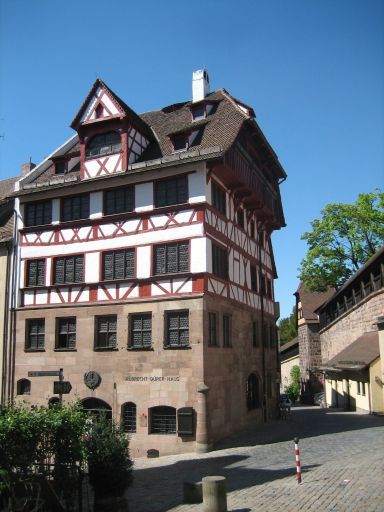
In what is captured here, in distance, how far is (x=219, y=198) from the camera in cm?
2353

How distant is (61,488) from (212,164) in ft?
46.9

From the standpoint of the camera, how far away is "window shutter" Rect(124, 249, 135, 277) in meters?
22.5

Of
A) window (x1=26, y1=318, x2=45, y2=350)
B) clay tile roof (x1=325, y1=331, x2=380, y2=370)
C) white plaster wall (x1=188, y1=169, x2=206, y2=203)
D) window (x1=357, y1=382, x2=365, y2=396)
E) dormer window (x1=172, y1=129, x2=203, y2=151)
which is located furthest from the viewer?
window (x1=357, y1=382, x2=365, y2=396)

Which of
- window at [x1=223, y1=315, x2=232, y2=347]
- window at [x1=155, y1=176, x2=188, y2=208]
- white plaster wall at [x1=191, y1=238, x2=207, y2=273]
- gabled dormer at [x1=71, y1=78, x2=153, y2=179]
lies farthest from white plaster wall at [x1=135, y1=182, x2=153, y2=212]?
window at [x1=223, y1=315, x2=232, y2=347]

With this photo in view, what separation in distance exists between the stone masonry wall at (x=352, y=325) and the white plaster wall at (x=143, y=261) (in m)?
14.2

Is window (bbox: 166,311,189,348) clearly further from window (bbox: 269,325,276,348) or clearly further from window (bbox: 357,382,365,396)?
window (bbox: 357,382,365,396)

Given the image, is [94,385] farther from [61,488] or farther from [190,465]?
[61,488]

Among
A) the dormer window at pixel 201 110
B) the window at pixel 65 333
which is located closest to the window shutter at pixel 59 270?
the window at pixel 65 333

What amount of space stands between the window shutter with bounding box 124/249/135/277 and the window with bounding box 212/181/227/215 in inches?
159

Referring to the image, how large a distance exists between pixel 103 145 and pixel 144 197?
3.46m

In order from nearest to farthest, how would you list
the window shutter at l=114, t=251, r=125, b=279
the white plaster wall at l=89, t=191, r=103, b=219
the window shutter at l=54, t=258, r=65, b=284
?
the window shutter at l=114, t=251, r=125, b=279 → the white plaster wall at l=89, t=191, r=103, b=219 → the window shutter at l=54, t=258, r=65, b=284

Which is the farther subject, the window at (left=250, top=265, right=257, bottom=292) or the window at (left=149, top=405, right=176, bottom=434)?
the window at (left=250, top=265, right=257, bottom=292)

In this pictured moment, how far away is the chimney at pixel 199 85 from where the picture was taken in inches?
1096

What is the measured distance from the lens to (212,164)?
21734 millimetres
